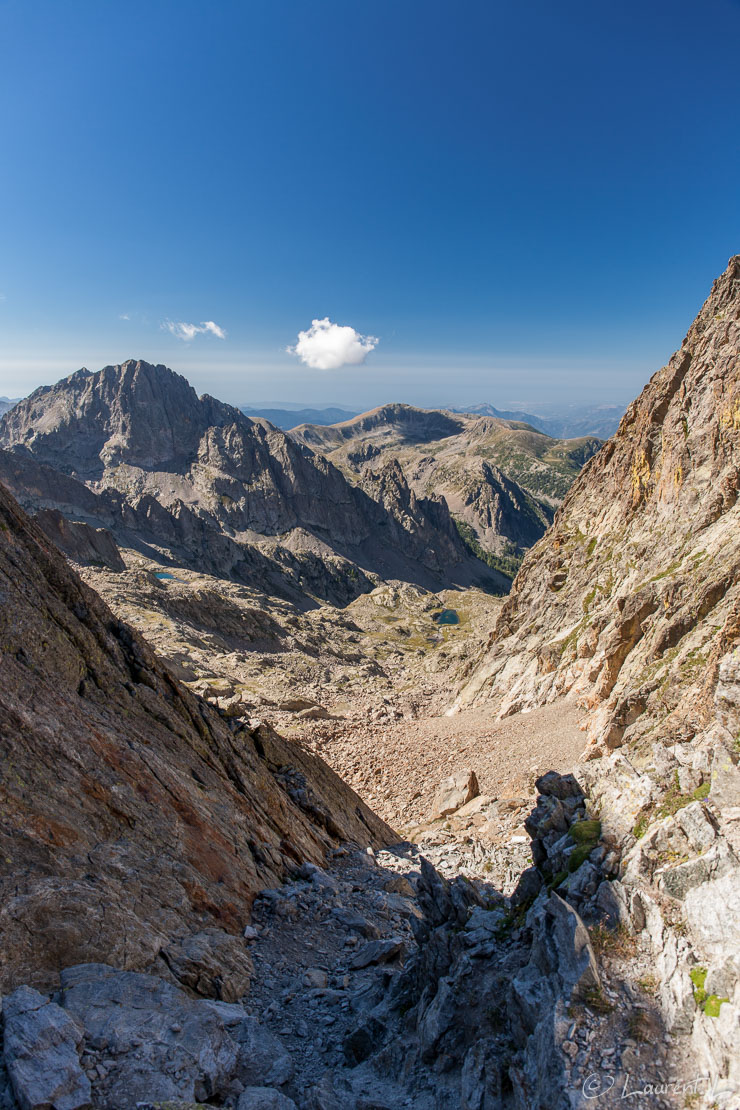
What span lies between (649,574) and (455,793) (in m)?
25.5

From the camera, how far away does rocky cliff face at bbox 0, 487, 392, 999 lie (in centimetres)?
1302

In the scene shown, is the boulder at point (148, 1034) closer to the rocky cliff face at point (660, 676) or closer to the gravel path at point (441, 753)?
the rocky cliff face at point (660, 676)

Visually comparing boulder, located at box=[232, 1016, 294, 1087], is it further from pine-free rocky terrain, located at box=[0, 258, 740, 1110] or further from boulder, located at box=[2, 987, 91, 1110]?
boulder, located at box=[2, 987, 91, 1110]

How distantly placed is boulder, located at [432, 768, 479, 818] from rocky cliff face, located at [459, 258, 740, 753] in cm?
885

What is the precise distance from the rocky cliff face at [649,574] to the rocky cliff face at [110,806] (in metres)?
18.4

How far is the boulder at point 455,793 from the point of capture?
34594mm

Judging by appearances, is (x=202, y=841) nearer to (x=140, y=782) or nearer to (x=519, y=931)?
(x=140, y=782)

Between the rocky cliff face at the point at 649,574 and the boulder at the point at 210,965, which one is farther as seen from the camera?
the rocky cliff face at the point at 649,574

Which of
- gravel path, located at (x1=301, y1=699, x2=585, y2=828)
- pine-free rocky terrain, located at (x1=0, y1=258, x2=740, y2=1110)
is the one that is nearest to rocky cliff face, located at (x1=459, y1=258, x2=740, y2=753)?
pine-free rocky terrain, located at (x1=0, y1=258, x2=740, y2=1110)

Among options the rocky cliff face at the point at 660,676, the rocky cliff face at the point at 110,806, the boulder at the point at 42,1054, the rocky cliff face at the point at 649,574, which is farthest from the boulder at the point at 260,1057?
the rocky cliff face at the point at 649,574

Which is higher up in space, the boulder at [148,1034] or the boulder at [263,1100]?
the boulder at [148,1034]

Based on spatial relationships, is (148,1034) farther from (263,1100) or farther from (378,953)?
(378,953)

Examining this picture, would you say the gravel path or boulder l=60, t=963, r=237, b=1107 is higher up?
boulder l=60, t=963, r=237, b=1107

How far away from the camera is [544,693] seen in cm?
4978
